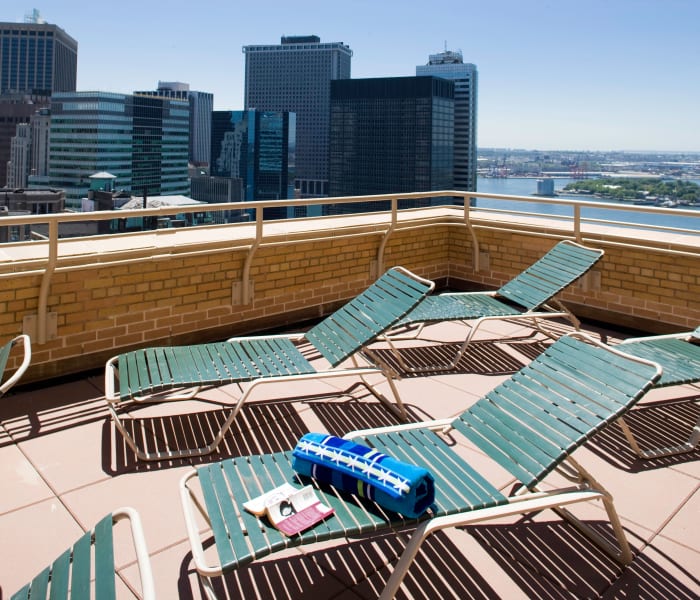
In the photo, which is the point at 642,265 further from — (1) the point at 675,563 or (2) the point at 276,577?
(2) the point at 276,577

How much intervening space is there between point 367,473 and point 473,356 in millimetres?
3140

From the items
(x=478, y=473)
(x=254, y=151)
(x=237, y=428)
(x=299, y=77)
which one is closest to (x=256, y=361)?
(x=237, y=428)

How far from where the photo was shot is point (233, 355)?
154 inches

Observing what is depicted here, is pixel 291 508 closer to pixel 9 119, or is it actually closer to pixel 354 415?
pixel 354 415

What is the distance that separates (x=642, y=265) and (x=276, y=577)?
485 centimetres

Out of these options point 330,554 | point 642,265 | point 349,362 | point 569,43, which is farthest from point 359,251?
point 569,43

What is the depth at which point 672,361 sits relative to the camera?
3.82 metres

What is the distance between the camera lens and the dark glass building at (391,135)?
121 m

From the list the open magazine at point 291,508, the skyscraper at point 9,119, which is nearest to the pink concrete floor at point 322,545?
the open magazine at point 291,508

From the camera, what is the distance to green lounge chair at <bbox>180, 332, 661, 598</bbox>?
6.56 ft

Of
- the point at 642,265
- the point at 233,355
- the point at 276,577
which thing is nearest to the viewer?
the point at 276,577

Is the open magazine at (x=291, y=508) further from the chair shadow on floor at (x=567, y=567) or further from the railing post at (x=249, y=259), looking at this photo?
the railing post at (x=249, y=259)

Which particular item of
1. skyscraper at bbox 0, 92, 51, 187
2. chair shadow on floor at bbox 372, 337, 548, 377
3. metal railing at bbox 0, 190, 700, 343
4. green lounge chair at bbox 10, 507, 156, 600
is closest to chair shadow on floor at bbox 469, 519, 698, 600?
green lounge chair at bbox 10, 507, 156, 600

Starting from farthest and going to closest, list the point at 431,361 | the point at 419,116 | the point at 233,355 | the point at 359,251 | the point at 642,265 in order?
the point at 419,116, the point at 359,251, the point at 642,265, the point at 431,361, the point at 233,355
